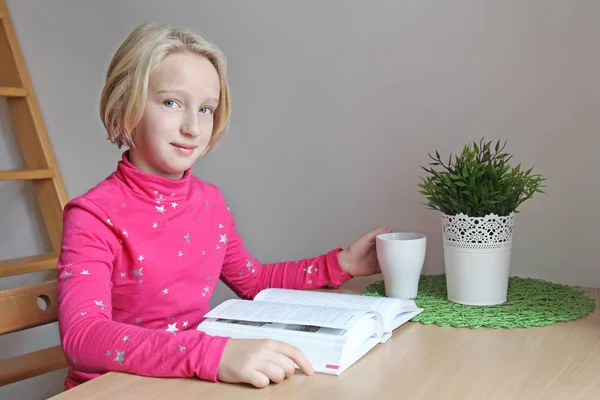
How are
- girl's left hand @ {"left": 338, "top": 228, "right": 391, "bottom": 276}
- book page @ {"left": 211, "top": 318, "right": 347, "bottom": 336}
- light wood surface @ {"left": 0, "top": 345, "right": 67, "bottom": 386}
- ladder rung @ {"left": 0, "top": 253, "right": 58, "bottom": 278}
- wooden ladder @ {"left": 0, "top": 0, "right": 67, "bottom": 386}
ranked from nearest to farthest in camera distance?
book page @ {"left": 211, "top": 318, "right": 347, "bottom": 336} → girl's left hand @ {"left": 338, "top": 228, "right": 391, "bottom": 276} → light wood surface @ {"left": 0, "top": 345, "right": 67, "bottom": 386} → ladder rung @ {"left": 0, "top": 253, "right": 58, "bottom": 278} → wooden ladder @ {"left": 0, "top": 0, "right": 67, "bottom": 386}

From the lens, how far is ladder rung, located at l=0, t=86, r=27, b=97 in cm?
182

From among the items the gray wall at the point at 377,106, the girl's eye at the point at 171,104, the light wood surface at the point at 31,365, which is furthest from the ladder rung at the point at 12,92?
the girl's eye at the point at 171,104

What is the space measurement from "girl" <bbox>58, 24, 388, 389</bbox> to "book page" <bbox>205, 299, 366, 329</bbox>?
103 millimetres

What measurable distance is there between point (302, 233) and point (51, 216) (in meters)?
0.79

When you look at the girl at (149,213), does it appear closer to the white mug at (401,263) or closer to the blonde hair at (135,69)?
the blonde hair at (135,69)

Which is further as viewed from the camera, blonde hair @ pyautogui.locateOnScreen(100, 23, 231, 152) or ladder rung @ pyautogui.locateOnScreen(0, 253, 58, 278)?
ladder rung @ pyautogui.locateOnScreen(0, 253, 58, 278)

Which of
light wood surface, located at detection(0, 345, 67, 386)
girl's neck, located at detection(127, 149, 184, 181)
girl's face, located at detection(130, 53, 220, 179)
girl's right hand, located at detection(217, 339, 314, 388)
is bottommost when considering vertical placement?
light wood surface, located at detection(0, 345, 67, 386)

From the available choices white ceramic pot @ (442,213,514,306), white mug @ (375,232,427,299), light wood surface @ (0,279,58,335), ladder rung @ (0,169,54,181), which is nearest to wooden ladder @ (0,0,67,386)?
ladder rung @ (0,169,54,181)

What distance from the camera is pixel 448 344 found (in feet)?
3.10

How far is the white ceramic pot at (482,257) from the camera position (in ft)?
3.70

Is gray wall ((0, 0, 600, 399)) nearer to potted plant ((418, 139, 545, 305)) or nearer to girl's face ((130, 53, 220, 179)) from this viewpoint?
potted plant ((418, 139, 545, 305))

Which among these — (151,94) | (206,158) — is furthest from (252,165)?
(151,94)

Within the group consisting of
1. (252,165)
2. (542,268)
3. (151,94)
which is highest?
(151,94)

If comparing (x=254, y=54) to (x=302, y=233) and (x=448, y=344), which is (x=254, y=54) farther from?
(x=448, y=344)
